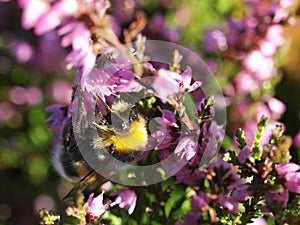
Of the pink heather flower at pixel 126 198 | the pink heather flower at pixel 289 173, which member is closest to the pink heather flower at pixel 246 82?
the pink heather flower at pixel 126 198

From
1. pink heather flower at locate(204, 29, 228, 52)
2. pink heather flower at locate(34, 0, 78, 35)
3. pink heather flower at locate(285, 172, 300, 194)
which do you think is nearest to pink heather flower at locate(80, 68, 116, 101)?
pink heather flower at locate(34, 0, 78, 35)


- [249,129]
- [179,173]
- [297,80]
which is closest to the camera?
[179,173]

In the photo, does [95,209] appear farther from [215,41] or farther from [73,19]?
[215,41]

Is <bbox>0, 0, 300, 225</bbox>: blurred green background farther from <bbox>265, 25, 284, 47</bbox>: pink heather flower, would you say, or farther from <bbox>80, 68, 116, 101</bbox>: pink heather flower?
<bbox>80, 68, 116, 101</bbox>: pink heather flower

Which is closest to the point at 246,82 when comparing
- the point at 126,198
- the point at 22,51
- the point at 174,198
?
the point at 174,198

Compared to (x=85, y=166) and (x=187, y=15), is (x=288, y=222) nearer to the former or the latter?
(x=85, y=166)

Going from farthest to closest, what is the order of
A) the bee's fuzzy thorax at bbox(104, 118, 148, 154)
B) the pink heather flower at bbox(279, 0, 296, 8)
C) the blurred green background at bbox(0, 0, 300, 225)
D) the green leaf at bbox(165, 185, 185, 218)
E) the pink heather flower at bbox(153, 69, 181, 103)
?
1. the blurred green background at bbox(0, 0, 300, 225)
2. the pink heather flower at bbox(279, 0, 296, 8)
3. the green leaf at bbox(165, 185, 185, 218)
4. the bee's fuzzy thorax at bbox(104, 118, 148, 154)
5. the pink heather flower at bbox(153, 69, 181, 103)

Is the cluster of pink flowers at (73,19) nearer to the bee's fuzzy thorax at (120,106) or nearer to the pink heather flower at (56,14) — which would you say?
the pink heather flower at (56,14)

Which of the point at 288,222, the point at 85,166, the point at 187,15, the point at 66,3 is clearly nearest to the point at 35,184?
the point at 187,15
